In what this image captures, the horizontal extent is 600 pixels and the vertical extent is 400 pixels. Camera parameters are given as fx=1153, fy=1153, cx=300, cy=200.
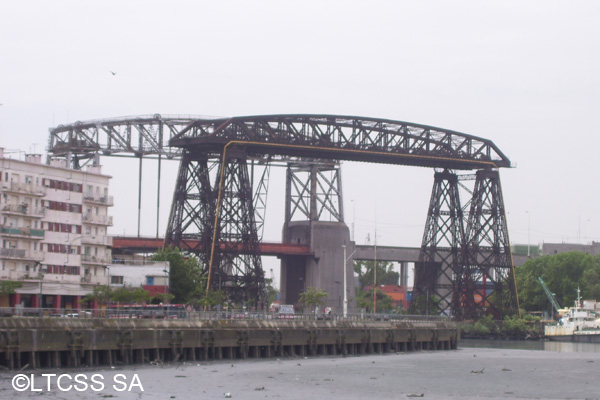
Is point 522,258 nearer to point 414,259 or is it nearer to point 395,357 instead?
point 414,259

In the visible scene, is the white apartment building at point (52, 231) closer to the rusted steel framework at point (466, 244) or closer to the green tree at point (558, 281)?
the rusted steel framework at point (466, 244)

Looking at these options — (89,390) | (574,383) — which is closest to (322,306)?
(574,383)

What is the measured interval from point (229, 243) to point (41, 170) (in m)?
23.4

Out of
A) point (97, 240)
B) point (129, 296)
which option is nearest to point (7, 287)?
point (129, 296)

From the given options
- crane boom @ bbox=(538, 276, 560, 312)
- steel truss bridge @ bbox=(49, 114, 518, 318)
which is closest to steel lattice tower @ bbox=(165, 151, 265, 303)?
steel truss bridge @ bbox=(49, 114, 518, 318)

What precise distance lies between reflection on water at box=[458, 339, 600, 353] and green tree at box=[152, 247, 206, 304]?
1155 inches

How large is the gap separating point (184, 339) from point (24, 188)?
2719 cm

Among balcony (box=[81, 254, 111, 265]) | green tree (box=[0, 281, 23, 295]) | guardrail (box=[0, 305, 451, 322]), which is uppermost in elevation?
balcony (box=[81, 254, 111, 265])

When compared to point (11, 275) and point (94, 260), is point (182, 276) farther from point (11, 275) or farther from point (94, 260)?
point (11, 275)

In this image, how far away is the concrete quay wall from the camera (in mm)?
65438

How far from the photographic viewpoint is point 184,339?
7750 centimetres

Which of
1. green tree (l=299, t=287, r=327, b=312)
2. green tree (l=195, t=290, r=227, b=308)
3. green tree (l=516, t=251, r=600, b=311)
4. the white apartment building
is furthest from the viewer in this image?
green tree (l=516, t=251, r=600, b=311)

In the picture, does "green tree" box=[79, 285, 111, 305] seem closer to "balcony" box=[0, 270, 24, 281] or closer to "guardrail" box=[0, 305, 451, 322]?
"guardrail" box=[0, 305, 451, 322]

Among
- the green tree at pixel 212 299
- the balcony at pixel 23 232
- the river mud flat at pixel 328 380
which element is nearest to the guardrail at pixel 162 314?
the river mud flat at pixel 328 380
